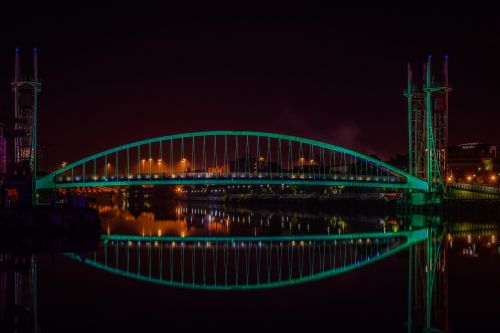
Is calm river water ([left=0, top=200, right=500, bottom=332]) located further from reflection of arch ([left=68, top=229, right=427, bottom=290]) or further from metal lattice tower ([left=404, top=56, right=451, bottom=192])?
metal lattice tower ([left=404, top=56, right=451, bottom=192])

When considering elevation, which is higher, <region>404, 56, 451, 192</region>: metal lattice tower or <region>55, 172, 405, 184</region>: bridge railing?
<region>404, 56, 451, 192</region>: metal lattice tower

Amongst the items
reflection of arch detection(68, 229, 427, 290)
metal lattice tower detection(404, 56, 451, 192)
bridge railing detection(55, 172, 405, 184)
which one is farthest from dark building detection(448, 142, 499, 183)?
reflection of arch detection(68, 229, 427, 290)

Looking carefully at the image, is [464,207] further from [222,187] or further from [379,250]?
[222,187]

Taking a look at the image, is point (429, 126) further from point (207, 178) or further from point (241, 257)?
point (241, 257)

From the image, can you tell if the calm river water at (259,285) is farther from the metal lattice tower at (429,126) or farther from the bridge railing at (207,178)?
the metal lattice tower at (429,126)

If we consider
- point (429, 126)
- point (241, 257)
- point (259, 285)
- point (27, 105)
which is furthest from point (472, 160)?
point (259, 285)

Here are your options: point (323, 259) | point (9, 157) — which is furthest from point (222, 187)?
point (323, 259)
